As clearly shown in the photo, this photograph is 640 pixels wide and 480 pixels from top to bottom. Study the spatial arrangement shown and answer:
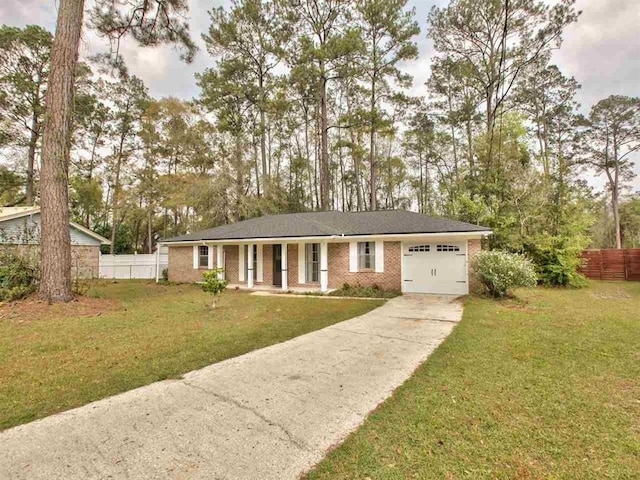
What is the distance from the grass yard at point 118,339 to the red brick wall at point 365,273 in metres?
2.14

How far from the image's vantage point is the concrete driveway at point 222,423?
218cm

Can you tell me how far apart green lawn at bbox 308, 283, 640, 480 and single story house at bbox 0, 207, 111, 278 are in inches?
397

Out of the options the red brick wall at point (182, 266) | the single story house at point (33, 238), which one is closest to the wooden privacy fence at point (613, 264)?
the red brick wall at point (182, 266)

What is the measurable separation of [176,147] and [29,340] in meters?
21.2

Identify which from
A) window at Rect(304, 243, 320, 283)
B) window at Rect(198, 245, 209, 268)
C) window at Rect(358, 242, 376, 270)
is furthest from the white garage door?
window at Rect(198, 245, 209, 268)

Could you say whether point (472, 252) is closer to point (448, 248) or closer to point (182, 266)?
point (448, 248)

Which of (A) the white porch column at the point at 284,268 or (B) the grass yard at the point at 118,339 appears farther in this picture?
(A) the white porch column at the point at 284,268

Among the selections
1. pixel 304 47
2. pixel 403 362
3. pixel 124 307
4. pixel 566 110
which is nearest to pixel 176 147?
pixel 304 47

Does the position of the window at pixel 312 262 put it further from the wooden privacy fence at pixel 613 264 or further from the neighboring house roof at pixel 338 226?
the wooden privacy fence at pixel 613 264

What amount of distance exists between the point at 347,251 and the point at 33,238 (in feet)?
33.7

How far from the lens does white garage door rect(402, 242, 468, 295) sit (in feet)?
35.8

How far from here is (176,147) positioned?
2370cm

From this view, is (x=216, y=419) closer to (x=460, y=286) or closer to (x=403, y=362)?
(x=403, y=362)

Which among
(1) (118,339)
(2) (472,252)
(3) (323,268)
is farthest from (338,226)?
(1) (118,339)
